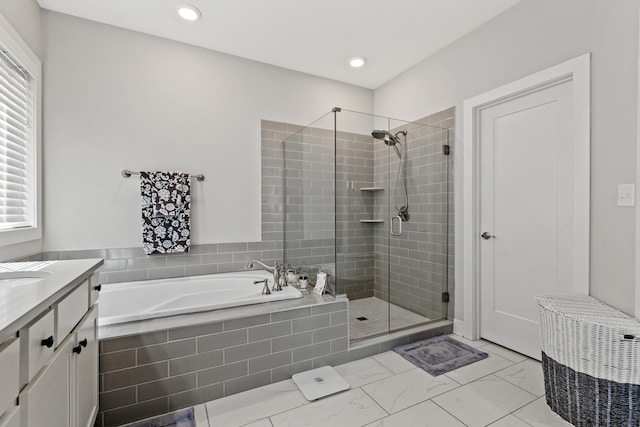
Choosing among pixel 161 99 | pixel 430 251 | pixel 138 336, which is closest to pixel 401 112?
pixel 430 251

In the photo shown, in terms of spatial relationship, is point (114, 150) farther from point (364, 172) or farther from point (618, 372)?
point (618, 372)

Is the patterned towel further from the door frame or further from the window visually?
the door frame

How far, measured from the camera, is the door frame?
1.90m

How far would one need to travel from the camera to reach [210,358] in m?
1.83

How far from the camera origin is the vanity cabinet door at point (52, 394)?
0.83 m

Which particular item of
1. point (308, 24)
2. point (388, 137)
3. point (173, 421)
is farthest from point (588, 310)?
point (308, 24)

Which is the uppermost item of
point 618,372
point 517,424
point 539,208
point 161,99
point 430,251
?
point 161,99

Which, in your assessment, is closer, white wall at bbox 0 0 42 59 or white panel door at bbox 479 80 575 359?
white wall at bbox 0 0 42 59

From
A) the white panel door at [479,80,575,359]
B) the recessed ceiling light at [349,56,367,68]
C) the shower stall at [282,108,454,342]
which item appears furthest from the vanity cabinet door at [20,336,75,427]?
the recessed ceiling light at [349,56,367,68]

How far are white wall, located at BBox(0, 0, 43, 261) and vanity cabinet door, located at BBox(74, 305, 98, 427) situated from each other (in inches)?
36.6

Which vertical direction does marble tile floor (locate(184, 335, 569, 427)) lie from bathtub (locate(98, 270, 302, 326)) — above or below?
below

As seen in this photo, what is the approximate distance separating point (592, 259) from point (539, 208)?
503mm

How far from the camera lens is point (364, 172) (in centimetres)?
287

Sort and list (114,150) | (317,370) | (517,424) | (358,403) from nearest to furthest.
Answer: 1. (517,424)
2. (358,403)
3. (317,370)
4. (114,150)
